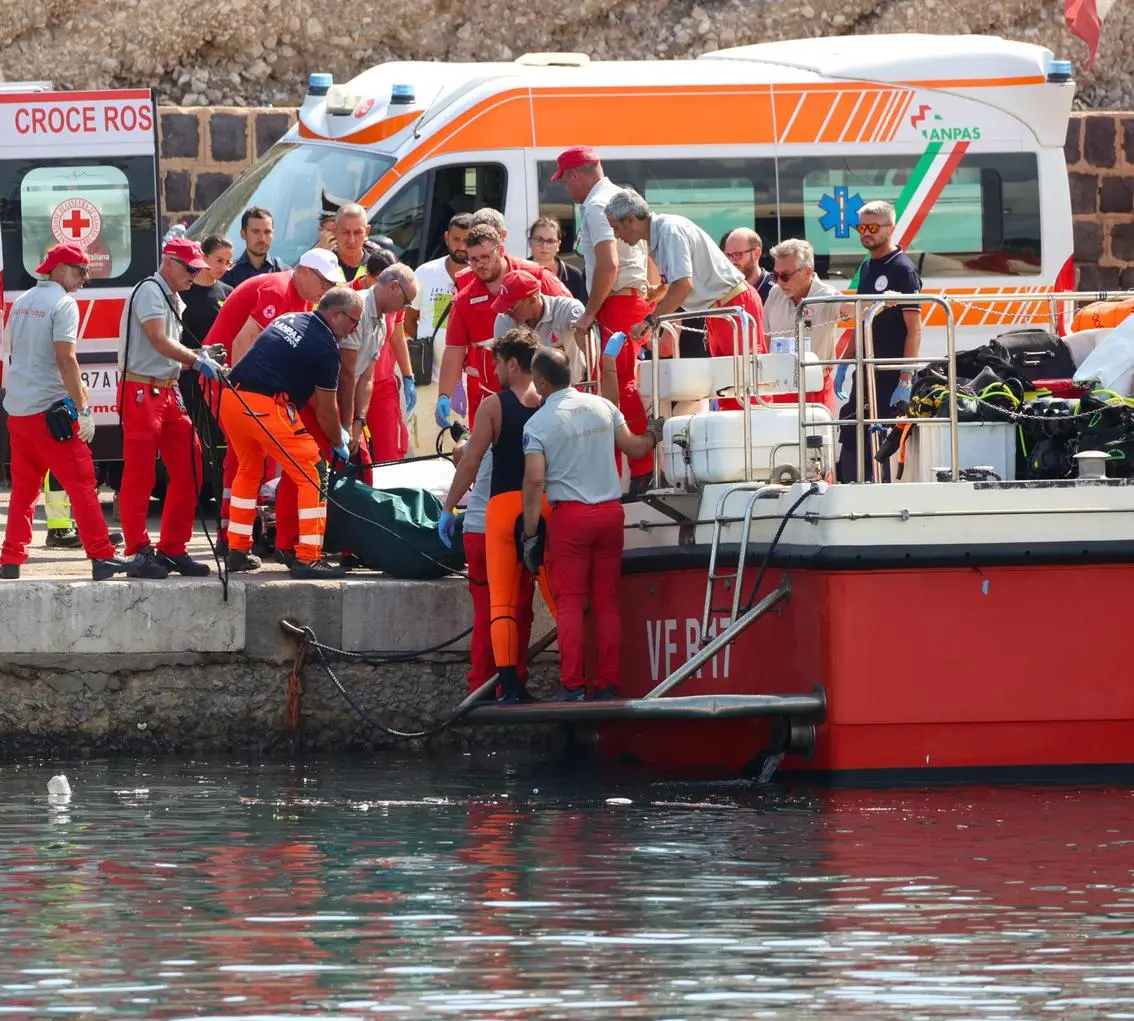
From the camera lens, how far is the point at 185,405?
13.1 metres

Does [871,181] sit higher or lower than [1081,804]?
higher

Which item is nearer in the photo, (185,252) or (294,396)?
(294,396)

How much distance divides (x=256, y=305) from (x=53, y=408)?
48.5 inches

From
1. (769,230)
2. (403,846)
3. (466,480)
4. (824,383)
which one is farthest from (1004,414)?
(769,230)

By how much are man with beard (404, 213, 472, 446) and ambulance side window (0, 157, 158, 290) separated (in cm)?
191

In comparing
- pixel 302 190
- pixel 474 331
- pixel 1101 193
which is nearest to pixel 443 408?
pixel 474 331

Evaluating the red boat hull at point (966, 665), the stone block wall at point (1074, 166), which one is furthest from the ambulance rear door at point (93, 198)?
the red boat hull at point (966, 665)

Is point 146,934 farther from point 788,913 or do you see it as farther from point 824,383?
point 824,383

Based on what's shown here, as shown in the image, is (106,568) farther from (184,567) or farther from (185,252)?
(185,252)

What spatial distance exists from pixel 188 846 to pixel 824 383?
12.7ft

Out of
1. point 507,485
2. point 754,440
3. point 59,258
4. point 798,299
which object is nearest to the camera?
point 754,440

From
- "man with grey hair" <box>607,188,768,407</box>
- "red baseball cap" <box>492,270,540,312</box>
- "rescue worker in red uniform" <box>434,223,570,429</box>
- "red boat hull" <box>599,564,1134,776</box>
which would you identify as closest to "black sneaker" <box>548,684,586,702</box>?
"red boat hull" <box>599,564,1134,776</box>

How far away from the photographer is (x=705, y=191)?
15.2 meters

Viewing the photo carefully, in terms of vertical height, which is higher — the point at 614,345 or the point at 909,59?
the point at 909,59
